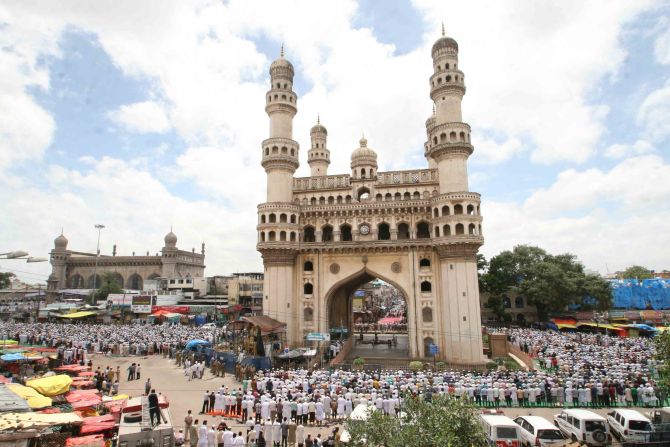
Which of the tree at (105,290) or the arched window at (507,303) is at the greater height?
the tree at (105,290)

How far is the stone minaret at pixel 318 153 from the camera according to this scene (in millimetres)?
54250

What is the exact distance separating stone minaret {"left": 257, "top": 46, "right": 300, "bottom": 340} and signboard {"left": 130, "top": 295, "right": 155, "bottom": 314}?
34144 mm

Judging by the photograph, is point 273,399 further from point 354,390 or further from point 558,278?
point 558,278

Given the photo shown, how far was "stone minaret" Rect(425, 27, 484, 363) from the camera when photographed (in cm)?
3347

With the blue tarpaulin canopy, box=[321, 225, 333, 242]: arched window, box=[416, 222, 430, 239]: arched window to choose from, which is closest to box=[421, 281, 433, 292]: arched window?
box=[416, 222, 430, 239]: arched window

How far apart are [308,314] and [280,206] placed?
1011 cm

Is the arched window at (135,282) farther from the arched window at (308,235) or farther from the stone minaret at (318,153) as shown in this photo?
Result: the arched window at (308,235)

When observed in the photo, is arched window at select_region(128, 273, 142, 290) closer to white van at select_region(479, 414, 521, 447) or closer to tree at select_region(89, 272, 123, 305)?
tree at select_region(89, 272, 123, 305)

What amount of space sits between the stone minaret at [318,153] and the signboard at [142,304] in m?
33.1

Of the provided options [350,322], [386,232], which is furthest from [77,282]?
[386,232]

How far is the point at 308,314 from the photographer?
38.2 meters

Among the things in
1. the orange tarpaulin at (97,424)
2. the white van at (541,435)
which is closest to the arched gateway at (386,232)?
the white van at (541,435)

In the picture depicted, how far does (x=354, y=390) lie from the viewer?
2097 centimetres

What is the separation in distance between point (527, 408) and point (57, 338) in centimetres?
3896
